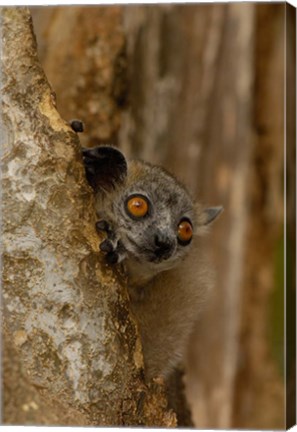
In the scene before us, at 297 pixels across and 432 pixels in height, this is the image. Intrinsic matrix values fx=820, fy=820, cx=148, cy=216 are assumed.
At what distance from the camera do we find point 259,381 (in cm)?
513

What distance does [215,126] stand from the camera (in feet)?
16.3

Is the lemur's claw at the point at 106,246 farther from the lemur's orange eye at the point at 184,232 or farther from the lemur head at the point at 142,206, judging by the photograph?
the lemur's orange eye at the point at 184,232

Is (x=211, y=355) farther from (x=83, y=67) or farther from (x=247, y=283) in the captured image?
(x=83, y=67)

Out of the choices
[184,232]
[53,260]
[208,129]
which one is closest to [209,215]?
[184,232]

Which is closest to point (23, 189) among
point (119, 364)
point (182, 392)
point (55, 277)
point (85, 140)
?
point (55, 277)

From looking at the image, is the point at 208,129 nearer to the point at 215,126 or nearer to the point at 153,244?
the point at 215,126

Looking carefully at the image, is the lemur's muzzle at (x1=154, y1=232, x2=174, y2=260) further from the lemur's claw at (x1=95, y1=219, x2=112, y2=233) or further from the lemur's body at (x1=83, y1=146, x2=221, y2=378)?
the lemur's claw at (x1=95, y1=219, x2=112, y2=233)

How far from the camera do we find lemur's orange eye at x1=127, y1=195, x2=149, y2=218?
2723 mm

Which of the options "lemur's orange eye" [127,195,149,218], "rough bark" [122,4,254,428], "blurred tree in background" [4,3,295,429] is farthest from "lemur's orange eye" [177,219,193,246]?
"rough bark" [122,4,254,428]

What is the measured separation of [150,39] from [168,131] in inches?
22.5

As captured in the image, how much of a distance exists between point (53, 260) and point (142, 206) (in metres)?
0.36

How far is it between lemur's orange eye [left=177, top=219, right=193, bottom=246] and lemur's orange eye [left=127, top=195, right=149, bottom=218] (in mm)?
138

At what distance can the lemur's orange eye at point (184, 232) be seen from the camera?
279cm

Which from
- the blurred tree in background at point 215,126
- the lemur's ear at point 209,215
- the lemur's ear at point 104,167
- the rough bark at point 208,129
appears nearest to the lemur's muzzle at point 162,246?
the lemur's ear at point 104,167
